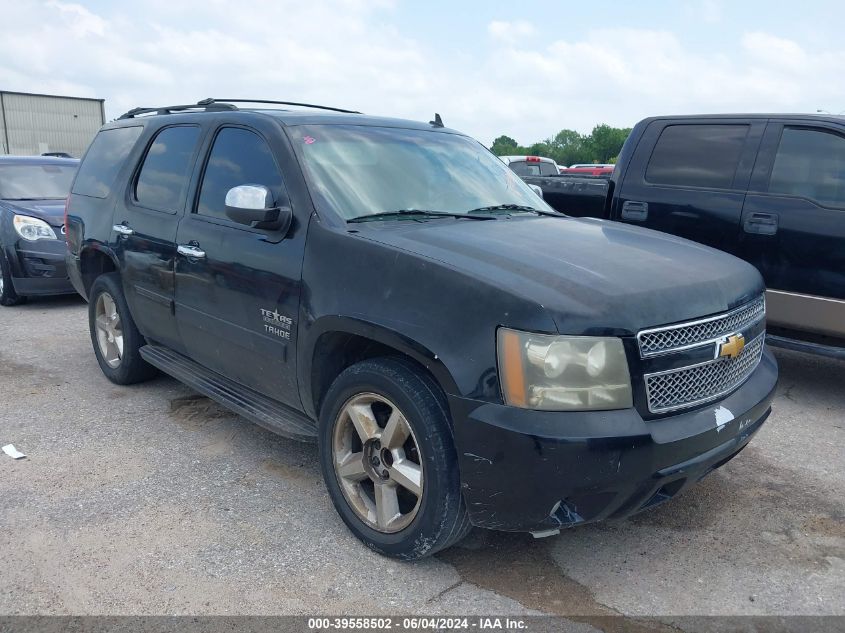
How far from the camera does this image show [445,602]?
9.11ft

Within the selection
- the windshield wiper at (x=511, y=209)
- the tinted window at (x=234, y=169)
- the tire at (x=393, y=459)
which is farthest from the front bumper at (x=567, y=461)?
the tinted window at (x=234, y=169)

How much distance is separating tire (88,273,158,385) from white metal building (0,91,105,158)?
113 ft

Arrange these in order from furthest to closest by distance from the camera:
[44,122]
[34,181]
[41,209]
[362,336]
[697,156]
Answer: [44,122]
[34,181]
[41,209]
[697,156]
[362,336]

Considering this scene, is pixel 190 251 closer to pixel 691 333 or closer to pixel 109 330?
pixel 109 330

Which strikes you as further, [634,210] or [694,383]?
[634,210]

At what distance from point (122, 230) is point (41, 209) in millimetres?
4250

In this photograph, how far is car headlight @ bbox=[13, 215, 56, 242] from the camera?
802 cm

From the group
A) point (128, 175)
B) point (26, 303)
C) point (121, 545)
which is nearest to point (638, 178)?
point (128, 175)

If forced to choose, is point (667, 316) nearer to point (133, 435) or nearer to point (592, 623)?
point (592, 623)

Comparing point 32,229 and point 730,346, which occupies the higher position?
point 730,346

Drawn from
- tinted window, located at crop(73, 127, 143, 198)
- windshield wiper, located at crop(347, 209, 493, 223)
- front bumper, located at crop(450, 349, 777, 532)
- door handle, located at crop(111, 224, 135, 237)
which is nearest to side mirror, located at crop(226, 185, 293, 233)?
windshield wiper, located at crop(347, 209, 493, 223)

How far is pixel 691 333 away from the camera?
2775mm

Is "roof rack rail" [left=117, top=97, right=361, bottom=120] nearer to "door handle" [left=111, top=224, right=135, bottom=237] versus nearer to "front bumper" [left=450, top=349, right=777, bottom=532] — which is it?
"door handle" [left=111, top=224, right=135, bottom=237]

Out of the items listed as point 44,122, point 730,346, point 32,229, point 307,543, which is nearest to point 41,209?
point 32,229
